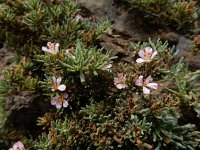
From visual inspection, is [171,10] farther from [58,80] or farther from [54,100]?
[54,100]

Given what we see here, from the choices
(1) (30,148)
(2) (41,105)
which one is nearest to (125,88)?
(2) (41,105)

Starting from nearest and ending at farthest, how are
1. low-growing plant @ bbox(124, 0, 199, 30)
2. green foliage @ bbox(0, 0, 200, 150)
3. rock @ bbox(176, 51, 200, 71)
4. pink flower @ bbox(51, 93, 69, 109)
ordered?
1. green foliage @ bbox(0, 0, 200, 150)
2. pink flower @ bbox(51, 93, 69, 109)
3. rock @ bbox(176, 51, 200, 71)
4. low-growing plant @ bbox(124, 0, 199, 30)

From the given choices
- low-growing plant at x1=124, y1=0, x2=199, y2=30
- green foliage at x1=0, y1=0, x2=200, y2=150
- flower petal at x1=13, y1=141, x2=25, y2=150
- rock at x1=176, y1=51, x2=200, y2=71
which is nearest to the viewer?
green foliage at x1=0, y1=0, x2=200, y2=150

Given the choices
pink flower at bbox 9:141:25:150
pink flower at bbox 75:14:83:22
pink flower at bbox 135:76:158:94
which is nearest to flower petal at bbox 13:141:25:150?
Result: pink flower at bbox 9:141:25:150

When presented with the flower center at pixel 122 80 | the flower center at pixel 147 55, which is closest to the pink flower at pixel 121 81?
A: the flower center at pixel 122 80

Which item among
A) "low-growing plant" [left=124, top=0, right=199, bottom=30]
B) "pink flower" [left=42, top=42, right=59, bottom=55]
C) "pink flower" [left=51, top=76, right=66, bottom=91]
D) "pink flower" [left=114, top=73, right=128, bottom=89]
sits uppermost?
"low-growing plant" [left=124, top=0, right=199, bottom=30]

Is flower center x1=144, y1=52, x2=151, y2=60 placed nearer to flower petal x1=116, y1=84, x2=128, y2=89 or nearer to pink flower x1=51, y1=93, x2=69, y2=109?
flower petal x1=116, y1=84, x2=128, y2=89

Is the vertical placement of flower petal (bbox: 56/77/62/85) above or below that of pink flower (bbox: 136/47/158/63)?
below

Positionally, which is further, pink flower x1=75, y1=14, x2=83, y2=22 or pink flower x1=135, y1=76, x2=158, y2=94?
pink flower x1=75, y1=14, x2=83, y2=22

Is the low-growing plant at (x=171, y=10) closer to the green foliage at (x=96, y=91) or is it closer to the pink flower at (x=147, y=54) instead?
the green foliage at (x=96, y=91)
